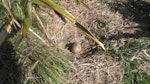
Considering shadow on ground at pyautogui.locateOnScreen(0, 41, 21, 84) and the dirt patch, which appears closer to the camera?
shadow on ground at pyautogui.locateOnScreen(0, 41, 21, 84)

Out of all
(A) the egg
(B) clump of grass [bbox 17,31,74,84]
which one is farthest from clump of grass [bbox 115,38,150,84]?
(B) clump of grass [bbox 17,31,74,84]

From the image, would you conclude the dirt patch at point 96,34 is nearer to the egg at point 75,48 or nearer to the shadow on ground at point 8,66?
the egg at point 75,48

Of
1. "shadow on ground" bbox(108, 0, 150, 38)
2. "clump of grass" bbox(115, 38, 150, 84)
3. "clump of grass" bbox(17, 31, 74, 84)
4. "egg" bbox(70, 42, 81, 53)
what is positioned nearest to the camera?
"clump of grass" bbox(17, 31, 74, 84)

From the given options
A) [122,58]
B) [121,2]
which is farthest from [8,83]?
[121,2]

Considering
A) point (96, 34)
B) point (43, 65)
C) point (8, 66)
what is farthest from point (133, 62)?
point (8, 66)

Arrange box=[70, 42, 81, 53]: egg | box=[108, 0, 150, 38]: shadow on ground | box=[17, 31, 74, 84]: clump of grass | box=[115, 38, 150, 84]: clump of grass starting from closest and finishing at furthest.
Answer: box=[17, 31, 74, 84]: clump of grass
box=[115, 38, 150, 84]: clump of grass
box=[70, 42, 81, 53]: egg
box=[108, 0, 150, 38]: shadow on ground

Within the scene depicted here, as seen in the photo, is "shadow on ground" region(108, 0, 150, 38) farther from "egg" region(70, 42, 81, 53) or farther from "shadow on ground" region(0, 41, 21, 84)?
"shadow on ground" region(0, 41, 21, 84)
